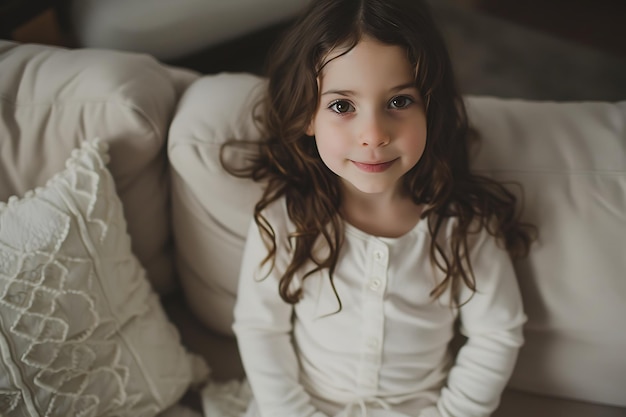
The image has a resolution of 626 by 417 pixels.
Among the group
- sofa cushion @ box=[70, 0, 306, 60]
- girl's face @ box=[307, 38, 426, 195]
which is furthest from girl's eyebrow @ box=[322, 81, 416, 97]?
sofa cushion @ box=[70, 0, 306, 60]

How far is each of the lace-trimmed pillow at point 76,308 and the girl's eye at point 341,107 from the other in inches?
16.9

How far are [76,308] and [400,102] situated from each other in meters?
0.63

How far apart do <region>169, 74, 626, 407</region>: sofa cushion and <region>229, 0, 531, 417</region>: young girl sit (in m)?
0.06

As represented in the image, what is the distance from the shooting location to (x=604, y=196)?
40.6 inches

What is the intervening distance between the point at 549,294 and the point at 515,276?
0.08 metres

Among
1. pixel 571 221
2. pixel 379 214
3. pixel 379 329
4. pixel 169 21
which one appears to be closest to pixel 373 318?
pixel 379 329

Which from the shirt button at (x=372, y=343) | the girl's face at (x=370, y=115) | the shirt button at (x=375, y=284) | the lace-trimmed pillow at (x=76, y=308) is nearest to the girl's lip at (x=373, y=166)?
the girl's face at (x=370, y=115)

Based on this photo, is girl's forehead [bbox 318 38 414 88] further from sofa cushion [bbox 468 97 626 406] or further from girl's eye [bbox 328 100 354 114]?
sofa cushion [bbox 468 97 626 406]

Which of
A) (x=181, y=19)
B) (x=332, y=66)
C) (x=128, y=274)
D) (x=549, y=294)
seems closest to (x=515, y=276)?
(x=549, y=294)

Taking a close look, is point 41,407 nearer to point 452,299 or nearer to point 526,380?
point 452,299

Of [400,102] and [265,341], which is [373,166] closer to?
[400,102]

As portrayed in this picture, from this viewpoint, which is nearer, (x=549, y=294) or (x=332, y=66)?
(x=332, y=66)

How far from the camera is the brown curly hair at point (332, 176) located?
933mm

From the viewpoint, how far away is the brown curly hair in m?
0.93
